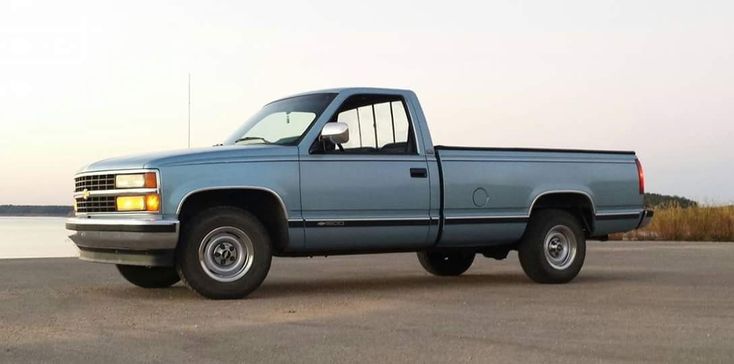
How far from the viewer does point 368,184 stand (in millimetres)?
9719

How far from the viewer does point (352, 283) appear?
11.1 metres

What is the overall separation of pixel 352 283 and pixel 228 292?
96.5 inches

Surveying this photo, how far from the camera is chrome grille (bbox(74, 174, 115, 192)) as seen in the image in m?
9.09

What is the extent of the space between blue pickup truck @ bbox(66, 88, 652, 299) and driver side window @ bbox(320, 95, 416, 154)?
0.02 m

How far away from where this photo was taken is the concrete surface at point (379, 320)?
5992 millimetres

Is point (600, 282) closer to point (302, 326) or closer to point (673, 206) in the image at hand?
point (302, 326)

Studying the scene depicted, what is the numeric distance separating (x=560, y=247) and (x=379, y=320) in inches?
172

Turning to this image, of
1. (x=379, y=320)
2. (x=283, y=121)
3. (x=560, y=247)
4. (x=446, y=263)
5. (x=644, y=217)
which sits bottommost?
(x=446, y=263)

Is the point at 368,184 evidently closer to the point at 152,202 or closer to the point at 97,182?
the point at 152,202

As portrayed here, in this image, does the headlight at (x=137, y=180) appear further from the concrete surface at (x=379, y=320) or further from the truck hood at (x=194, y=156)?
the concrete surface at (x=379, y=320)

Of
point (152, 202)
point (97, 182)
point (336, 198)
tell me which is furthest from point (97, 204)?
point (336, 198)

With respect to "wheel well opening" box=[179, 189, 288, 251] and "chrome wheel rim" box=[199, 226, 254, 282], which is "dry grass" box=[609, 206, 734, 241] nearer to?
"wheel well opening" box=[179, 189, 288, 251]

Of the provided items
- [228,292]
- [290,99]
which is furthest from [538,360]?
[290,99]

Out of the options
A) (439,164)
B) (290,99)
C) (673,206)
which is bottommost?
(673,206)
